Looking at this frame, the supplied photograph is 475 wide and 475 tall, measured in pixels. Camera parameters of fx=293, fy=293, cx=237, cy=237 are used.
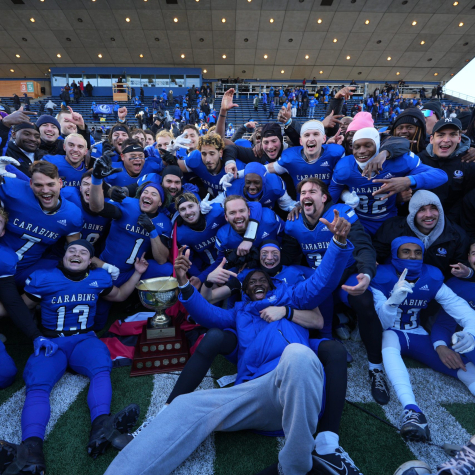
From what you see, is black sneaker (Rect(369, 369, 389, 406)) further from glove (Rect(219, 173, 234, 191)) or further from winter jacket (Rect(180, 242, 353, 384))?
glove (Rect(219, 173, 234, 191))

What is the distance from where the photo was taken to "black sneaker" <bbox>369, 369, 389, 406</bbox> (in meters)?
2.29

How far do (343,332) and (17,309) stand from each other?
9.89ft

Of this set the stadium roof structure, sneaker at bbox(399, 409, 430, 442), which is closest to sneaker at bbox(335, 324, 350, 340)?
sneaker at bbox(399, 409, 430, 442)

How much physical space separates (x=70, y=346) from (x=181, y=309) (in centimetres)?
106

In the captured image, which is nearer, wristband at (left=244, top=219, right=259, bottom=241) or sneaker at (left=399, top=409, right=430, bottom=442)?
sneaker at (left=399, top=409, right=430, bottom=442)

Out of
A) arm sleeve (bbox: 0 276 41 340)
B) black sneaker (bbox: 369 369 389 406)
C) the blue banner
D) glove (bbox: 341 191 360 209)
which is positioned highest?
the blue banner

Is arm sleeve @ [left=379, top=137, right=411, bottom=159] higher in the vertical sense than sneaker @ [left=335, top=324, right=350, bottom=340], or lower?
higher

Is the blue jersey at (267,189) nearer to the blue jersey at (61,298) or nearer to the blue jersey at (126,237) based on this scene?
the blue jersey at (126,237)

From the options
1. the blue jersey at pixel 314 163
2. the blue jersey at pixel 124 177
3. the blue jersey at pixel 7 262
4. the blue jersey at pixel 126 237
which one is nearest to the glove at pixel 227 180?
the blue jersey at pixel 314 163

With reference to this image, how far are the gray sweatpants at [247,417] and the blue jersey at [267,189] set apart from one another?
7.19 ft

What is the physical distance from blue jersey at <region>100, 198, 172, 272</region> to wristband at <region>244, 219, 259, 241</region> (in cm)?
104

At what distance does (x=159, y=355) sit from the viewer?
263cm

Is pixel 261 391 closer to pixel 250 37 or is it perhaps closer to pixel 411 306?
pixel 411 306

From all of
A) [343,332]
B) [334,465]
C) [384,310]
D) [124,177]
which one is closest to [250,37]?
[124,177]
